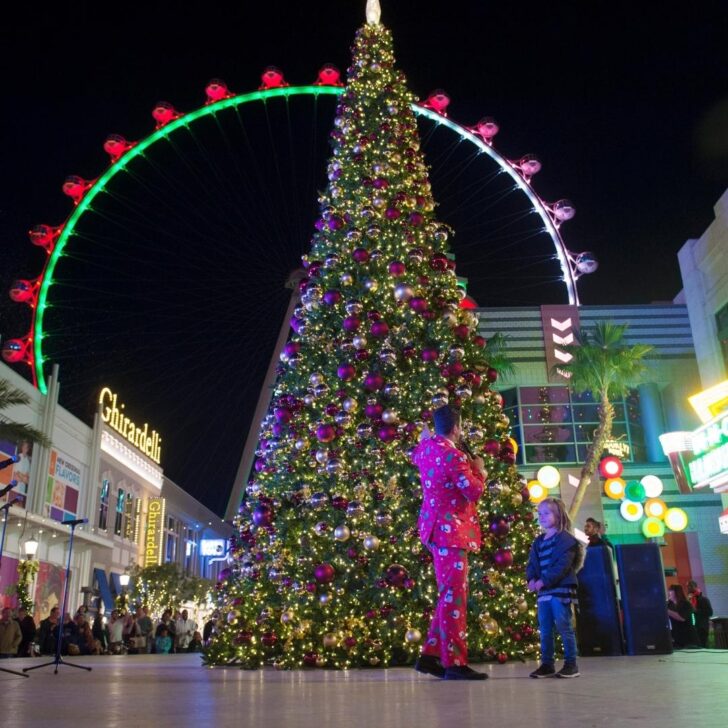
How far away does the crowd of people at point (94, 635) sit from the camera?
15.5 metres

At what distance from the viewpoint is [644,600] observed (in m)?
9.66

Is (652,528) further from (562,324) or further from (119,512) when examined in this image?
(119,512)

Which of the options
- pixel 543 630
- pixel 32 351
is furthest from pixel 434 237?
pixel 32 351

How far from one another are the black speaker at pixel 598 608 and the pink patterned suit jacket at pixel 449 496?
15.8 ft

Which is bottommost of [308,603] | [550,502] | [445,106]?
[308,603]

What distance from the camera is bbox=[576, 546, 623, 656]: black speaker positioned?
9.59m

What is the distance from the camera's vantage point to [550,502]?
5926mm

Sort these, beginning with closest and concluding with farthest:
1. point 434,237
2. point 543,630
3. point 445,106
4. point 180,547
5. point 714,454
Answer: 1. point 543,630
2. point 434,237
3. point 714,454
4. point 445,106
5. point 180,547

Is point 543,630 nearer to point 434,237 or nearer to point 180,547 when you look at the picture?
point 434,237

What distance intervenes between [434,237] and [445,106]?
9334mm

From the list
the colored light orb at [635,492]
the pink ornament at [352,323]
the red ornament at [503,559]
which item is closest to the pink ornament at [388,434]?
the pink ornament at [352,323]

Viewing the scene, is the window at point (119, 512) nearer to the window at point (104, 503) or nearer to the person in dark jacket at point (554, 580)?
the window at point (104, 503)

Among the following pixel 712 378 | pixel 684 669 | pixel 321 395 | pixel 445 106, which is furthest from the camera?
pixel 712 378

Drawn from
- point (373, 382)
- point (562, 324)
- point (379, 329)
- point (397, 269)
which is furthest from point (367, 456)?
point (562, 324)
